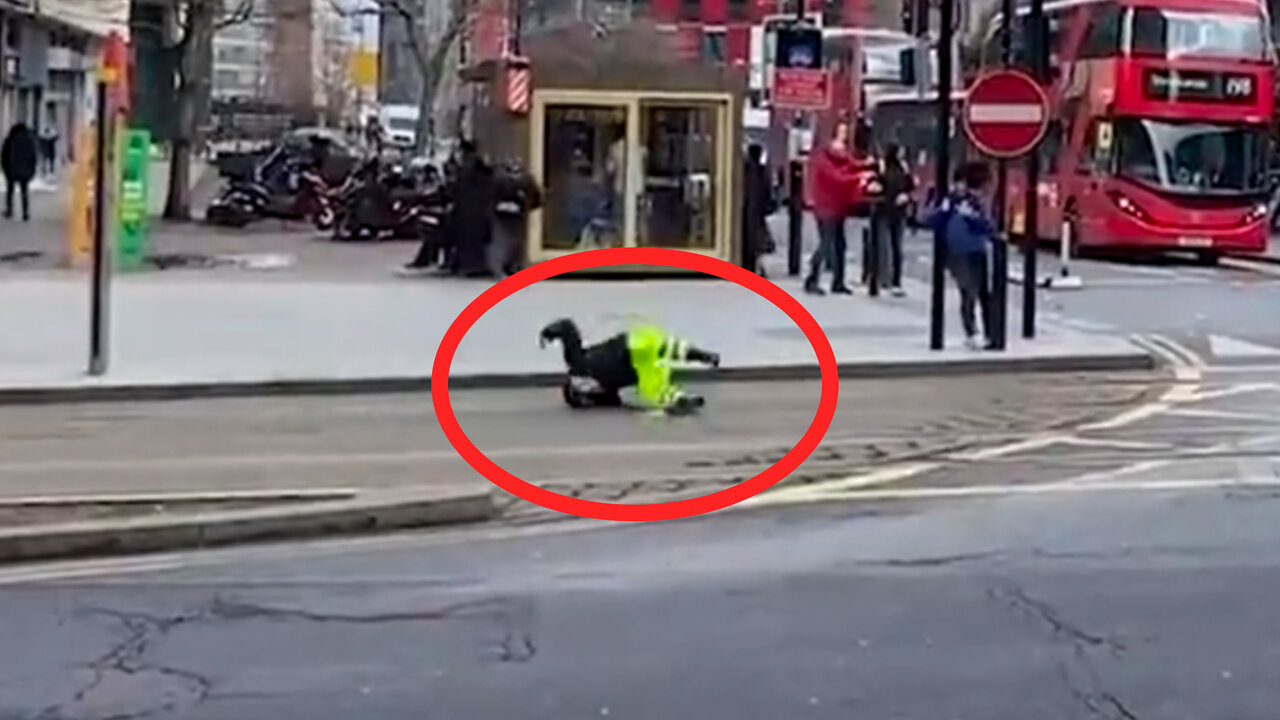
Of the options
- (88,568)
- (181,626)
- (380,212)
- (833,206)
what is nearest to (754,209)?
(833,206)

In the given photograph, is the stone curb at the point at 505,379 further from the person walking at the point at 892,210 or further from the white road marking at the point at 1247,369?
the person walking at the point at 892,210

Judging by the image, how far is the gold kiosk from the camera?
29.2 metres

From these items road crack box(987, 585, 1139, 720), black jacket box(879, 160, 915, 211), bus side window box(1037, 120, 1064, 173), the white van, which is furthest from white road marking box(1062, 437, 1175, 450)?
the white van

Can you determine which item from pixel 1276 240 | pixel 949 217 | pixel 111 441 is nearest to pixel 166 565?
pixel 111 441

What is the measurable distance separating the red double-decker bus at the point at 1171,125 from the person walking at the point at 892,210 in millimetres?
10549

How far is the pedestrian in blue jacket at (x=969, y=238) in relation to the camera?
2098 cm

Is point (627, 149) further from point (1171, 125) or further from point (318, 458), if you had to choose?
point (318, 458)

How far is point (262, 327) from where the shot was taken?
72.5 feet

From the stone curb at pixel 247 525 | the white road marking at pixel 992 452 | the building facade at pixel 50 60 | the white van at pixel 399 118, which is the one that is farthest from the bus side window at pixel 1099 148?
the white van at pixel 399 118

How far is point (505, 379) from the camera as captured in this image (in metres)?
18.5

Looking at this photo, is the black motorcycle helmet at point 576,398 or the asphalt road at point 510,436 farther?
the black motorcycle helmet at point 576,398

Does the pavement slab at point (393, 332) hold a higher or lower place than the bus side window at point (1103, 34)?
lower

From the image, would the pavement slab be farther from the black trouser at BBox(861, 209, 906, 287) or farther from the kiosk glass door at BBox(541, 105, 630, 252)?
the kiosk glass door at BBox(541, 105, 630, 252)

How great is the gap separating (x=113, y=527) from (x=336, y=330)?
1120 centimetres
